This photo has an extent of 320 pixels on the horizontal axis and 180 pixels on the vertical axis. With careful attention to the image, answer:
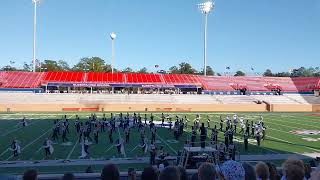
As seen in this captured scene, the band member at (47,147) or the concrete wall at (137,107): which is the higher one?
the concrete wall at (137,107)

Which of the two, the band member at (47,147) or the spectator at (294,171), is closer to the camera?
the spectator at (294,171)

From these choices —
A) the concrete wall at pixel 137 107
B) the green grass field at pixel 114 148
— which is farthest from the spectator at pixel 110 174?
the concrete wall at pixel 137 107

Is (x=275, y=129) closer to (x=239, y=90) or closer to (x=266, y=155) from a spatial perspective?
(x=266, y=155)

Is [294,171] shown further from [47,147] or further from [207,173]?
[47,147]

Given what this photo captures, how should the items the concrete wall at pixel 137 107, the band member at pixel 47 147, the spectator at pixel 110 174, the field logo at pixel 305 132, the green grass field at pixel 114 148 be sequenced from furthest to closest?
the concrete wall at pixel 137 107
the field logo at pixel 305 132
the green grass field at pixel 114 148
the band member at pixel 47 147
the spectator at pixel 110 174

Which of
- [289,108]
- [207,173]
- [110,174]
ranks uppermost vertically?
[207,173]

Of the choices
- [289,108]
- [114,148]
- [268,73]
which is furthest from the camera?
[268,73]

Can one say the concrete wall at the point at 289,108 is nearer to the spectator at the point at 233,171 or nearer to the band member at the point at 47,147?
the band member at the point at 47,147

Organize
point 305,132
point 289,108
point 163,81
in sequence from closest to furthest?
point 305,132 → point 289,108 → point 163,81

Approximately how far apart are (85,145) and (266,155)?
7232 millimetres

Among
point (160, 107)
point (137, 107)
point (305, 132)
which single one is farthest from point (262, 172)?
point (160, 107)

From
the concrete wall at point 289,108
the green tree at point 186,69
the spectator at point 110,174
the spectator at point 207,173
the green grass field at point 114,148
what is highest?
the green tree at point 186,69

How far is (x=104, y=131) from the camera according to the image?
81.0ft

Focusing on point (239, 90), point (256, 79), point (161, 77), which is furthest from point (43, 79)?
point (256, 79)
